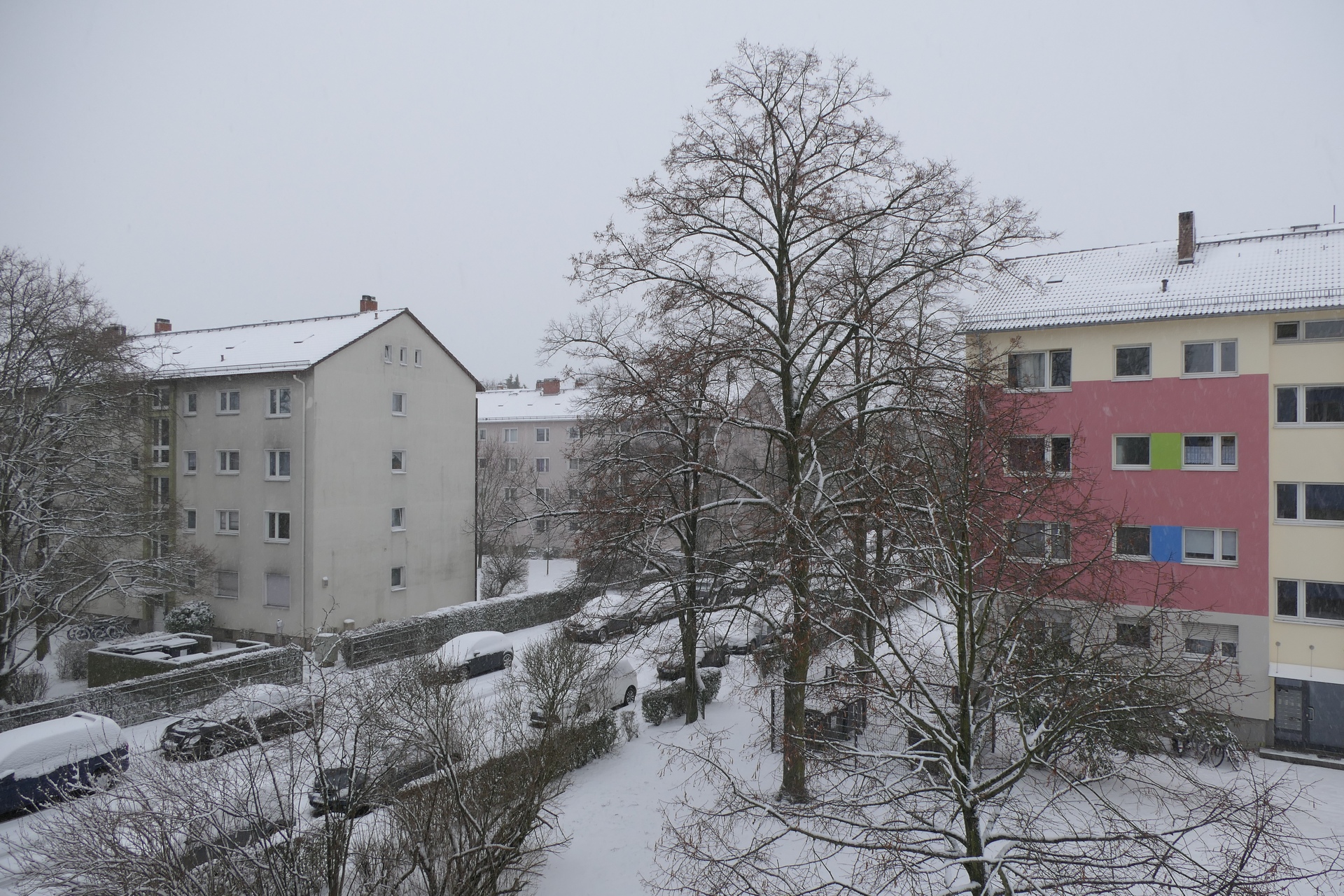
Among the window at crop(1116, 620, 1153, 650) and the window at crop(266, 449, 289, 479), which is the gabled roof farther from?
the window at crop(1116, 620, 1153, 650)

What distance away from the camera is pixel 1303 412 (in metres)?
18.3

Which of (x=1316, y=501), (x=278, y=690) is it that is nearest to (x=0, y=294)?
(x=278, y=690)

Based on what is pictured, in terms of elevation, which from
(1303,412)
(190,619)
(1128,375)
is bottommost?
(190,619)

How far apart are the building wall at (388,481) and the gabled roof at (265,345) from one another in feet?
1.63

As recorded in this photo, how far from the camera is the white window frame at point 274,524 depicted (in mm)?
27906

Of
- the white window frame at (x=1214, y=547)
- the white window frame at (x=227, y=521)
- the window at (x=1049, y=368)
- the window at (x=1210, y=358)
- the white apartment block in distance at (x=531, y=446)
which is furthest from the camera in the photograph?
the white apartment block in distance at (x=531, y=446)

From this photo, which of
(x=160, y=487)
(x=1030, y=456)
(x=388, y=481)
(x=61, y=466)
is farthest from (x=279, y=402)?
(x=1030, y=456)

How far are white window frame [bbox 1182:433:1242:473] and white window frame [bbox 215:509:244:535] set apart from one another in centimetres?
2862

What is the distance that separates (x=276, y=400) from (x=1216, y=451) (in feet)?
91.2

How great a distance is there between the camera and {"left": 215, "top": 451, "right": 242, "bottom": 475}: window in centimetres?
2915

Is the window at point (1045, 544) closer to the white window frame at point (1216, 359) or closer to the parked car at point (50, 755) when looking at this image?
the white window frame at point (1216, 359)

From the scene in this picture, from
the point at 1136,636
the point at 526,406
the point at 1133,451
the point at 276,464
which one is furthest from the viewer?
the point at 526,406

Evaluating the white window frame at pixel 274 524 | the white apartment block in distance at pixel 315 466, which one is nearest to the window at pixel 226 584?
the white apartment block in distance at pixel 315 466

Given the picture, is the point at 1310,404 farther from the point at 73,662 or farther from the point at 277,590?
the point at 73,662
